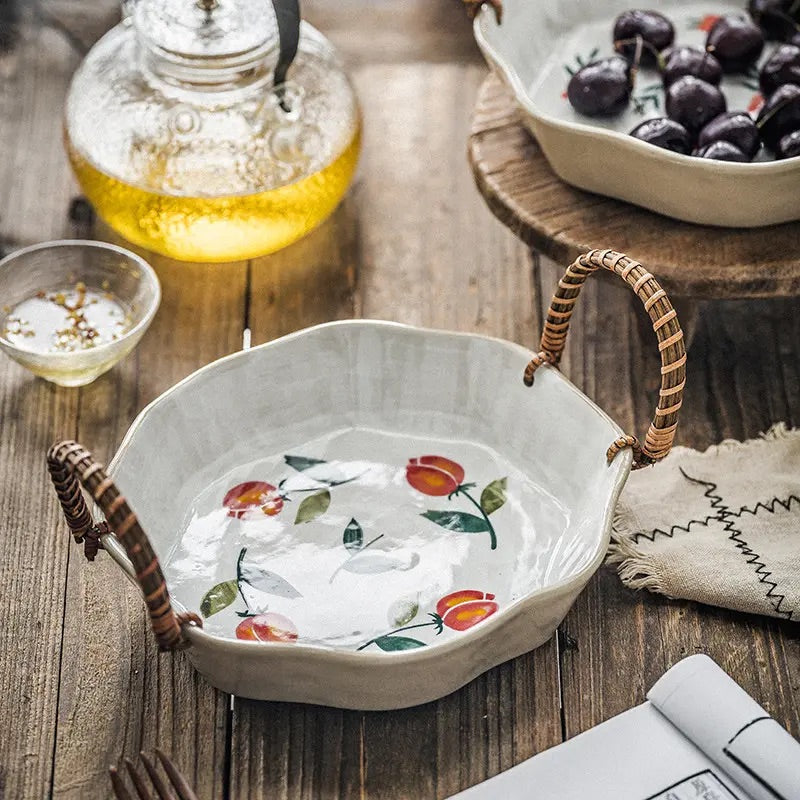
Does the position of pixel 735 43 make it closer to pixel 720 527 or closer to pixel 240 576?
pixel 720 527

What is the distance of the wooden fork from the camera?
1.83 ft

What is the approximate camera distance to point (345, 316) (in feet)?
2.95

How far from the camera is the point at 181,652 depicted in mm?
676

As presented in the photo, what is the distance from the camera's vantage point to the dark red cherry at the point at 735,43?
2.90 ft

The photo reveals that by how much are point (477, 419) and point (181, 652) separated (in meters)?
0.24

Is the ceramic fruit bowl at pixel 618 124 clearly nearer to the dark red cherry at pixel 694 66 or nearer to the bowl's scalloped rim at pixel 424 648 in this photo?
the dark red cherry at pixel 694 66

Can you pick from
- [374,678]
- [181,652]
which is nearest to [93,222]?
[181,652]

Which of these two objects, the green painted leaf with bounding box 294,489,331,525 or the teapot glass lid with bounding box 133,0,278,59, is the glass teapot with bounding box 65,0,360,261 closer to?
the teapot glass lid with bounding box 133,0,278,59

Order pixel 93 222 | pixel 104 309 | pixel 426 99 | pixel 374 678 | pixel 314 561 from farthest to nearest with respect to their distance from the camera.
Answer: pixel 426 99
pixel 93 222
pixel 104 309
pixel 314 561
pixel 374 678

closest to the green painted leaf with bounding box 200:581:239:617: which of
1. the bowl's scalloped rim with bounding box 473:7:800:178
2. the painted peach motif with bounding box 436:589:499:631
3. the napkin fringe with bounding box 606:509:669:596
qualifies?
the painted peach motif with bounding box 436:589:499:631

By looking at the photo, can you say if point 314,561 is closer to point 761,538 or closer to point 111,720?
point 111,720

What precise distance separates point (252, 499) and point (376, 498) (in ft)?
0.25

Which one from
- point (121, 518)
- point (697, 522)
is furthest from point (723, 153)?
point (121, 518)

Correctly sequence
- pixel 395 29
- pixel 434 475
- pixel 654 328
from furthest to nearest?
pixel 395 29, pixel 434 475, pixel 654 328
